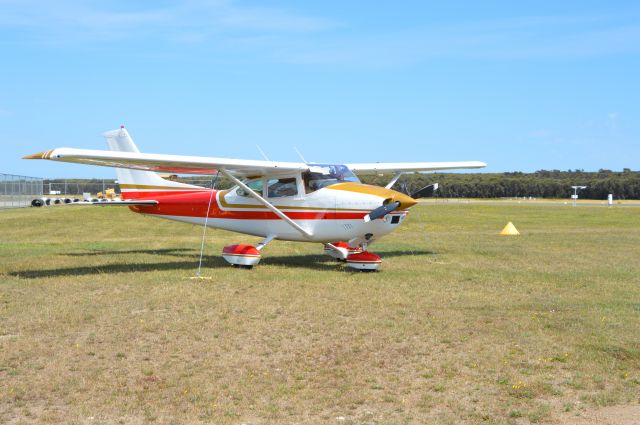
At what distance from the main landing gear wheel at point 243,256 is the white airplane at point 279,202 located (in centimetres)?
2

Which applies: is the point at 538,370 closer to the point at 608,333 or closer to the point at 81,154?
the point at 608,333

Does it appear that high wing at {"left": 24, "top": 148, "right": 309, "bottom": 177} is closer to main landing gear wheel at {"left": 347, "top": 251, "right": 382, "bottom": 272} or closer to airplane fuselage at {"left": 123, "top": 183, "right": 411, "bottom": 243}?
airplane fuselage at {"left": 123, "top": 183, "right": 411, "bottom": 243}

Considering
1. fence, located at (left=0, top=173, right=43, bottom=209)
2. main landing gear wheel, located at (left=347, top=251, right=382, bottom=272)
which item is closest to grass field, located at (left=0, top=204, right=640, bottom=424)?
main landing gear wheel, located at (left=347, top=251, right=382, bottom=272)

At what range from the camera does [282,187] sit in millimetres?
16328

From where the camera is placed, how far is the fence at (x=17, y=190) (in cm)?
5050

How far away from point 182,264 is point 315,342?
28.4 feet

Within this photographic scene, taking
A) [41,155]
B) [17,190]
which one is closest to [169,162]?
[41,155]

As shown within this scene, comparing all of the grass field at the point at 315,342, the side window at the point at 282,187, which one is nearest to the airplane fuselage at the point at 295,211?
the side window at the point at 282,187

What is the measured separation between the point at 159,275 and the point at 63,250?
6950 mm

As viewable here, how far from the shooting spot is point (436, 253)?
19594 millimetres

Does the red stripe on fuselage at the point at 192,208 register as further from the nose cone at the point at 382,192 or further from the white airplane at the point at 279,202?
the nose cone at the point at 382,192

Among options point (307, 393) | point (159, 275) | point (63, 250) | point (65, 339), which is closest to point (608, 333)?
point (307, 393)

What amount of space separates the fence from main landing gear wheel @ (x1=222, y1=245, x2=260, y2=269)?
40056 millimetres

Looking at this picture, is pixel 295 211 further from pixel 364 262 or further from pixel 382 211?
pixel 382 211
